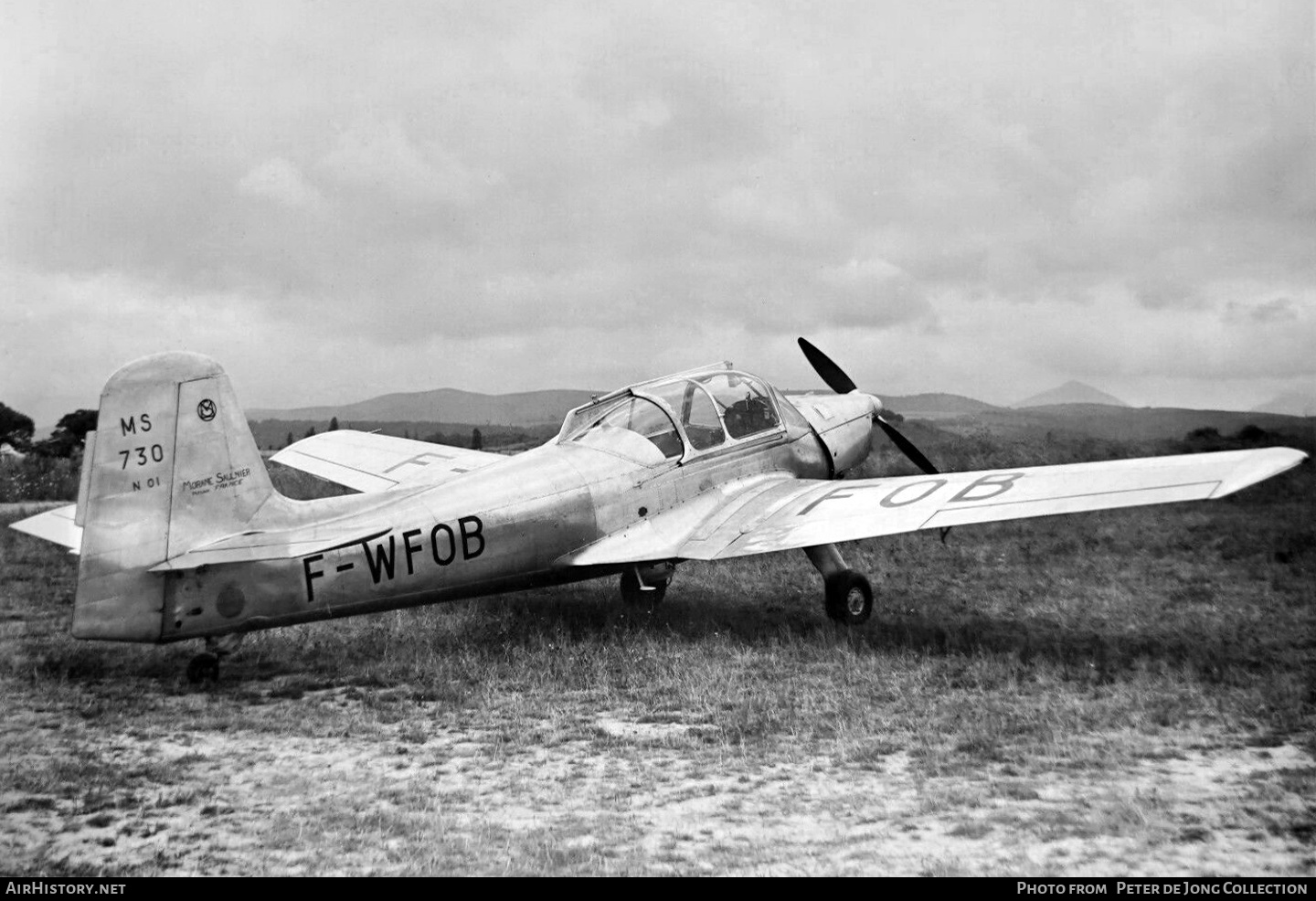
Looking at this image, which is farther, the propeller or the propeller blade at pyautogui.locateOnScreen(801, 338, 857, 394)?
the propeller blade at pyautogui.locateOnScreen(801, 338, 857, 394)

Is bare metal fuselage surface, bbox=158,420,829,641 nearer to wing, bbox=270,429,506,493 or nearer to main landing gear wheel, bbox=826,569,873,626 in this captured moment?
main landing gear wheel, bbox=826,569,873,626

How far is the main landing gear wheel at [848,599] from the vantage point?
9.28 m

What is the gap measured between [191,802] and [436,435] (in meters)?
16.6

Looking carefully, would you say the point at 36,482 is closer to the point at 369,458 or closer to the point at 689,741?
the point at 369,458

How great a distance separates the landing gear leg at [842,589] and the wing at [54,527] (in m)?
6.19

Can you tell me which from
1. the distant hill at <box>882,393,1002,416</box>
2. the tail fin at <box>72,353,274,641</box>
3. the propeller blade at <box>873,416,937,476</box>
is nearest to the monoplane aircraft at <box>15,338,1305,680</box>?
the tail fin at <box>72,353,274,641</box>

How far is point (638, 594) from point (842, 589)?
2262 millimetres

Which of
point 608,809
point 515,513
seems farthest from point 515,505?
point 608,809

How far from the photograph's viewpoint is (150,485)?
20.7 feet

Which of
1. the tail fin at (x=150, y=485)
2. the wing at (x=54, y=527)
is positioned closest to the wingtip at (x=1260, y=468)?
the tail fin at (x=150, y=485)

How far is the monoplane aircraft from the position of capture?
6.32 m

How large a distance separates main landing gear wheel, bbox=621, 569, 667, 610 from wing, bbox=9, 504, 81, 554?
16.8 feet
